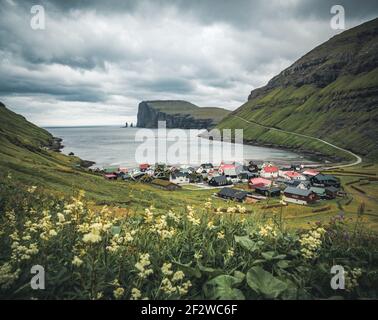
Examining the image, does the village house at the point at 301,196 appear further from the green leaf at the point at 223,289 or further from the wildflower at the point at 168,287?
the wildflower at the point at 168,287

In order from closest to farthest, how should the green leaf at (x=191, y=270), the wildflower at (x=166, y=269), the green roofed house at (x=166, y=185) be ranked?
the wildflower at (x=166, y=269) → the green leaf at (x=191, y=270) → the green roofed house at (x=166, y=185)

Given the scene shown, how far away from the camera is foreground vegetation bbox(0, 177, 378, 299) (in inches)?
202

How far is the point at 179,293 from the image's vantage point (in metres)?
5.21

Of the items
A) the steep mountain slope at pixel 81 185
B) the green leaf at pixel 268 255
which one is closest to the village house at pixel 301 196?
the steep mountain slope at pixel 81 185

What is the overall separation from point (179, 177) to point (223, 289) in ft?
311

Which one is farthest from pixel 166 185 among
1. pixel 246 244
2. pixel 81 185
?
pixel 246 244

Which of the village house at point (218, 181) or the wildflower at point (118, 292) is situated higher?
the village house at point (218, 181)

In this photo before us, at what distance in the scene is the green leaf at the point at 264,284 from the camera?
5.29 meters

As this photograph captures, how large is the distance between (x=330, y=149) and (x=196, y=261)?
183 meters

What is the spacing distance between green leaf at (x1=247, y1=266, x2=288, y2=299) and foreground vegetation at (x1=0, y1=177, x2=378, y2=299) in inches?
0.8

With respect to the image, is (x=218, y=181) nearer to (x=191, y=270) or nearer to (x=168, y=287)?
(x=191, y=270)

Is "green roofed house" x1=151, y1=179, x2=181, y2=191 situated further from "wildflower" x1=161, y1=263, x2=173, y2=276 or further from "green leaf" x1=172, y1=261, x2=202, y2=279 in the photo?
"wildflower" x1=161, y1=263, x2=173, y2=276

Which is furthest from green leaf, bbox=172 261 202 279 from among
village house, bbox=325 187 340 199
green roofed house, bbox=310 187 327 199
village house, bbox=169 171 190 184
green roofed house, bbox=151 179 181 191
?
village house, bbox=169 171 190 184
